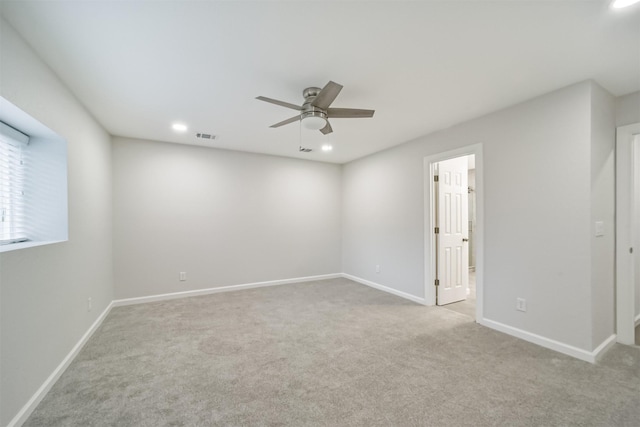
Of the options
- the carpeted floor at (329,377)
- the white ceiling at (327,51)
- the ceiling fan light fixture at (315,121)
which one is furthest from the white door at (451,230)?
the ceiling fan light fixture at (315,121)

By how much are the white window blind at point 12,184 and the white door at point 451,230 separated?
4.36m

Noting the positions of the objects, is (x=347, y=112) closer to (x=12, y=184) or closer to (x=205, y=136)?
(x=205, y=136)

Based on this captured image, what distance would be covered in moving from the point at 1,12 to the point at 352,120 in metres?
2.78

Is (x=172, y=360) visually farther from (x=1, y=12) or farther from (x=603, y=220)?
(x=603, y=220)

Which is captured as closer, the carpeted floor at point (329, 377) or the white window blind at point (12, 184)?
the carpeted floor at point (329, 377)

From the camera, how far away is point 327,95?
6.83ft

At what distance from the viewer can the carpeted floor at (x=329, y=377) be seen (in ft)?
5.58

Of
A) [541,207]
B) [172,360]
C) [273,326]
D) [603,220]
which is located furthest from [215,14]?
[603,220]

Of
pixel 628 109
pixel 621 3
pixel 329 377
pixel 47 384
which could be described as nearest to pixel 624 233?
pixel 628 109

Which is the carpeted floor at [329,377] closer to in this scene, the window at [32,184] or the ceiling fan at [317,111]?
the window at [32,184]

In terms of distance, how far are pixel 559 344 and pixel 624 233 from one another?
1.25 meters

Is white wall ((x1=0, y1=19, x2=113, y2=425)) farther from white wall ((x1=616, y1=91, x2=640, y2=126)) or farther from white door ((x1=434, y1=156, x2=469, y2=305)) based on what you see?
white wall ((x1=616, y1=91, x2=640, y2=126))

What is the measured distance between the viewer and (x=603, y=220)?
2.49 meters

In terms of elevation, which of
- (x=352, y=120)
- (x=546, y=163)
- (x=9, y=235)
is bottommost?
(x=9, y=235)
